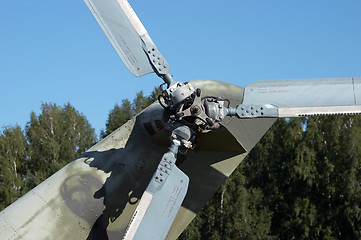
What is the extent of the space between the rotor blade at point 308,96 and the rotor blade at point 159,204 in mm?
1233

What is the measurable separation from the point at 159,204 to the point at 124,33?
2110mm

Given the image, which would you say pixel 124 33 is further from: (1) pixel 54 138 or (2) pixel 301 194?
(1) pixel 54 138

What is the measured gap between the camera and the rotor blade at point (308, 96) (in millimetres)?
6016

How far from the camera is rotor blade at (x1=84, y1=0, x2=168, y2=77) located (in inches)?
246

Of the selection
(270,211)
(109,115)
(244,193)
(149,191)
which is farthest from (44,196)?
(109,115)

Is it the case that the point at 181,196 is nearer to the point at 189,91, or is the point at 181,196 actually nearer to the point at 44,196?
the point at 189,91

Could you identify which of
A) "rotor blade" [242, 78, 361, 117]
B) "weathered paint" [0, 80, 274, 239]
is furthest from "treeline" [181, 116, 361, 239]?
"rotor blade" [242, 78, 361, 117]

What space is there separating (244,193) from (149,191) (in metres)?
26.3

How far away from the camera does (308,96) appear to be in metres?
6.14

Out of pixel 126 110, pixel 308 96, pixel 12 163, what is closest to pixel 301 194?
pixel 126 110

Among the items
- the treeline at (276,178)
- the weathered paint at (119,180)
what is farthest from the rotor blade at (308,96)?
the treeline at (276,178)

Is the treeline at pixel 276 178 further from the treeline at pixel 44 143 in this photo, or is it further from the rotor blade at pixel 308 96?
the rotor blade at pixel 308 96

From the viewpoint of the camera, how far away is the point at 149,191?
581 centimetres

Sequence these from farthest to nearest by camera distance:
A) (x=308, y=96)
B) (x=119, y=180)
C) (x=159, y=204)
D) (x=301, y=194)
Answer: (x=301, y=194)
(x=119, y=180)
(x=308, y=96)
(x=159, y=204)
